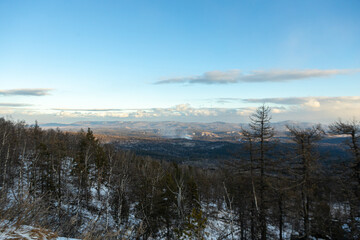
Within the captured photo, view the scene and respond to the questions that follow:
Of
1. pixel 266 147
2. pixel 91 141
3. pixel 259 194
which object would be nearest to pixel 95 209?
pixel 91 141

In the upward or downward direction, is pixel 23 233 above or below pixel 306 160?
above

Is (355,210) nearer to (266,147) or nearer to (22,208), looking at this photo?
(266,147)

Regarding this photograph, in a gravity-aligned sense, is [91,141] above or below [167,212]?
above

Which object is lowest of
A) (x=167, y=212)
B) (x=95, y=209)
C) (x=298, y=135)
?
(x=95, y=209)

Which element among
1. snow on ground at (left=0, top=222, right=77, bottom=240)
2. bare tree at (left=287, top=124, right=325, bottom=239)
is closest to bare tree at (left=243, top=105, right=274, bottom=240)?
bare tree at (left=287, top=124, right=325, bottom=239)

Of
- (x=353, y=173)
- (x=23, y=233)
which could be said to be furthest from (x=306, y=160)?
(x=23, y=233)

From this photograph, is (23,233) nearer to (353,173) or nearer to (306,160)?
(306,160)

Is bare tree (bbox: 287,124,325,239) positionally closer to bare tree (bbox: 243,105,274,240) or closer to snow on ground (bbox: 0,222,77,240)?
bare tree (bbox: 243,105,274,240)

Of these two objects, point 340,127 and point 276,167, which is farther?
point 276,167

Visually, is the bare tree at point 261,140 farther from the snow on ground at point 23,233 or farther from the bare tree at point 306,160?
the snow on ground at point 23,233

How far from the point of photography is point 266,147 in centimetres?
1702

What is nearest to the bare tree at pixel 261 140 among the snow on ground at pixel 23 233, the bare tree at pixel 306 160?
the bare tree at pixel 306 160

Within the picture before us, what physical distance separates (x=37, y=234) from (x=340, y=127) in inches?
754

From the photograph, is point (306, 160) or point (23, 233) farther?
point (306, 160)
